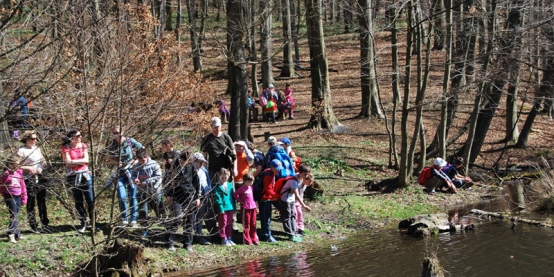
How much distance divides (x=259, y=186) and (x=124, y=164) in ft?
17.1

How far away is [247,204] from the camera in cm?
1255

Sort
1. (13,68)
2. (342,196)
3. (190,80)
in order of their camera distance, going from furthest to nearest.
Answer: (190,80) < (342,196) < (13,68)

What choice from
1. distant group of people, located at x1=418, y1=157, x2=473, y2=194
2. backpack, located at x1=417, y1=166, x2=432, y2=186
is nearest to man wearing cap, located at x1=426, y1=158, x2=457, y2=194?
distant group of people, located at x1=418, y1=157, x2=473, y2=194

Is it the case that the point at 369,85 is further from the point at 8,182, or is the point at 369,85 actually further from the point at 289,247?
the point at 8,182

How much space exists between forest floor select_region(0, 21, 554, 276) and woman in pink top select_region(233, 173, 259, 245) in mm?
307

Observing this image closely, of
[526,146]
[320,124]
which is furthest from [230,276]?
[526,146]

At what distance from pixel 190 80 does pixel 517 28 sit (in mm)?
8958

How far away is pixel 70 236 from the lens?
11672 millimetres

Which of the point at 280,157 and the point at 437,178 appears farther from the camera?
the point at 437,178

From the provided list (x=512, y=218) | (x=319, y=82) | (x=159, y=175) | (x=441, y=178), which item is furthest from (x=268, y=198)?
(x=319, y=82)

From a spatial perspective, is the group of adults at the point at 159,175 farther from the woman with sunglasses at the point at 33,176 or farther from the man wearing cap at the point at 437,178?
the man wearing cap at the point at 437,178

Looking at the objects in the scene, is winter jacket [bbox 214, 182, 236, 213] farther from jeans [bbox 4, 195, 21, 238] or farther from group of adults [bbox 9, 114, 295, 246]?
jeans [bbox 4, 195, 21, 238]

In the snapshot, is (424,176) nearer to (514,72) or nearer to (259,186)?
(514,72)

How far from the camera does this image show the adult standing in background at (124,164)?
27.2ft
